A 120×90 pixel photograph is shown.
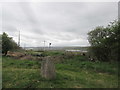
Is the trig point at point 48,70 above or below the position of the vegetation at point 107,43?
below

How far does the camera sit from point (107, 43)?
7.42m

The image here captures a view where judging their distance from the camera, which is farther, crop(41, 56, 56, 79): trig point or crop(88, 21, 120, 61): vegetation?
crop(88, 21, 120, 61): vegetation

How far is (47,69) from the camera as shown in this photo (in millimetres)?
4738

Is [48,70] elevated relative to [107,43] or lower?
lower

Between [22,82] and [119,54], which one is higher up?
[119,54]

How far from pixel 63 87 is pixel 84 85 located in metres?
0.79

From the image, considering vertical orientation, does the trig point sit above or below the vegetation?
below

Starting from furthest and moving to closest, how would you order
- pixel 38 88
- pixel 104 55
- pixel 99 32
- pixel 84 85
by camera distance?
1. pixel 99 32
2. pixel 104 55
3. pixel 84 85
4. pixel 38 88

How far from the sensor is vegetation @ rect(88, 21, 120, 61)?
20.5ft

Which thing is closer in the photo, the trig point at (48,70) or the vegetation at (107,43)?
the trig point at (48,70)

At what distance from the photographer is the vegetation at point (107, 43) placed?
6.26 metres

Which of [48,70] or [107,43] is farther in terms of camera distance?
[107,43]

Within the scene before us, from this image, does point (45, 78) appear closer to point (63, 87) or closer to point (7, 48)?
point (63, 87)

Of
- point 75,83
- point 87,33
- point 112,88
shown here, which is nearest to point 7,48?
point 87,33
